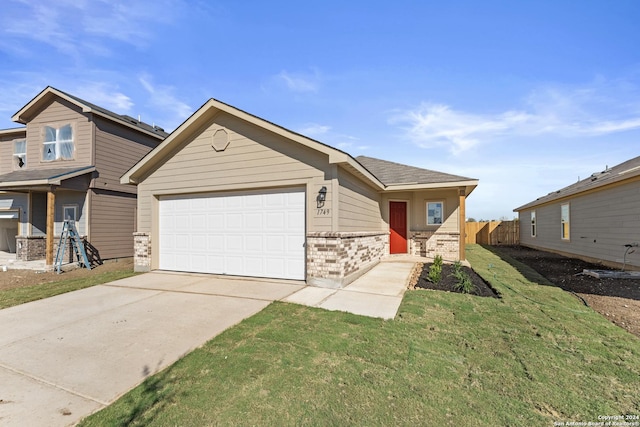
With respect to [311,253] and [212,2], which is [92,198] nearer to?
[212,2]

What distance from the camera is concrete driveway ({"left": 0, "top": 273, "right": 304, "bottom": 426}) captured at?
2.62 m

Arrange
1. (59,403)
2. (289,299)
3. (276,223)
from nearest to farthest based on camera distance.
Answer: (59,403) → (289,299) → (276,223)

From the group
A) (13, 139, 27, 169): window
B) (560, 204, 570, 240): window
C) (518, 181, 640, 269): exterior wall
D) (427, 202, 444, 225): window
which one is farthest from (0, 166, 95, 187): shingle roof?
(560, 204, 570, 240): window

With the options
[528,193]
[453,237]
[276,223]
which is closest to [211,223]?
[276,223]

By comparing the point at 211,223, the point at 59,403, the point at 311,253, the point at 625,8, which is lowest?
the point at 59,403

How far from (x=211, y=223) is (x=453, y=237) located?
364 inches

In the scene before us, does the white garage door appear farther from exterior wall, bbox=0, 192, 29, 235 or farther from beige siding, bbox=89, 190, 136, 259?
exterior wall, bbox=0, 192, 29, 235

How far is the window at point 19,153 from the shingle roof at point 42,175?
209 cm

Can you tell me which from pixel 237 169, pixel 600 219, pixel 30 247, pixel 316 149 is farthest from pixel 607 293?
pixel 30 247

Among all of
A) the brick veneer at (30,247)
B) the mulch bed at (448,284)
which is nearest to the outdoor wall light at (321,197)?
the mulch bed at (448,284)

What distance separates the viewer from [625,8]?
279 inches

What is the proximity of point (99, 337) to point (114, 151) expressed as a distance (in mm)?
10908

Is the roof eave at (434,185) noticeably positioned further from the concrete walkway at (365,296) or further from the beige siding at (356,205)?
the concrete walkway at (365,296)

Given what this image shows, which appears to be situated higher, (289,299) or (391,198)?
(391,198)
